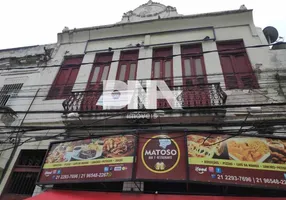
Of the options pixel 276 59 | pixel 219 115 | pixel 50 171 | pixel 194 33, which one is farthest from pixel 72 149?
pixel 276 59

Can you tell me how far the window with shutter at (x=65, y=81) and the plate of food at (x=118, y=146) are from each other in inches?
135

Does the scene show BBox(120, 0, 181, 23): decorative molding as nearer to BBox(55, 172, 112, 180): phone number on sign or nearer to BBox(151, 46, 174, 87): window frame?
BBox(151, 46, 174, 87): window frame

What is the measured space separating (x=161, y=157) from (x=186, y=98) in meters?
2.30

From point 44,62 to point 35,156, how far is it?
4.38m

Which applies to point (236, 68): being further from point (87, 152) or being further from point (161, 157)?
point (87, 152)

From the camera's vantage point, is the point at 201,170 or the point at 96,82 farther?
the point at 96,82

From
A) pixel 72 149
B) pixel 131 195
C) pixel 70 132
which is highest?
pixel 70 132

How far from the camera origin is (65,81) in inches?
344

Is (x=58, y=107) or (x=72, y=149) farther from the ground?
(x=58, y=107)

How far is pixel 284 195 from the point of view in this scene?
4.56 metres

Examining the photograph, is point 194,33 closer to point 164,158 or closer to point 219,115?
point 219,115

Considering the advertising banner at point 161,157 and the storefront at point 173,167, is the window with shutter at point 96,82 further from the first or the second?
the advertising banner at point 161,157

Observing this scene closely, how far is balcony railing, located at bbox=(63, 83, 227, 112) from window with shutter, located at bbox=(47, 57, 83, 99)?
124 centimetres

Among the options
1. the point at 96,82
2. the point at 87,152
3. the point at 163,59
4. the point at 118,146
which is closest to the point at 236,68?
the point at 163,59
